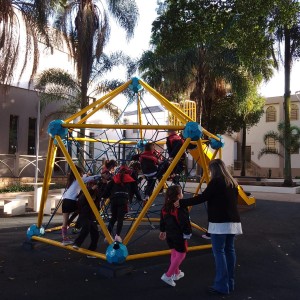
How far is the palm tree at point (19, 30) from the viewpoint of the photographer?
14.3 meters

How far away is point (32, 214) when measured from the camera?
11.6 m

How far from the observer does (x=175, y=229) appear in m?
5.00

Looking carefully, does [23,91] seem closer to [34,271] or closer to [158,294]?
[34,271]

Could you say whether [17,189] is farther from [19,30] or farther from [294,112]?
[294,112]

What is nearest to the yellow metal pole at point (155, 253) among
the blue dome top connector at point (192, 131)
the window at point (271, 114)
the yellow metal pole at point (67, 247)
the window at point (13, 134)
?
the yellow metal pole at point (67, 247)

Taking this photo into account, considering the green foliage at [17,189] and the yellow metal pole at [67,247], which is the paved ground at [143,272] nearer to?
the yellow metal pole at [67,247]

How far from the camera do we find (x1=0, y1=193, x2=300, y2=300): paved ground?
4703 millimetres

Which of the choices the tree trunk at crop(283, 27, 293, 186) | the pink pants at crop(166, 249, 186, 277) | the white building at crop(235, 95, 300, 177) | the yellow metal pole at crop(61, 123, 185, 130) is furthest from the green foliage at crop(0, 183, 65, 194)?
the white building at crop(235, 95, 300, 177)

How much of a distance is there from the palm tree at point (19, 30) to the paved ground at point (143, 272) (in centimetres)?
786

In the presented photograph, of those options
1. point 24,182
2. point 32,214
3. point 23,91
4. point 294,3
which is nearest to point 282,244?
point 294,3

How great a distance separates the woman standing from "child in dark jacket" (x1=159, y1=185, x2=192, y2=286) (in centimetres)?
19

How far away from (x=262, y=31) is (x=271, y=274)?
5858mm

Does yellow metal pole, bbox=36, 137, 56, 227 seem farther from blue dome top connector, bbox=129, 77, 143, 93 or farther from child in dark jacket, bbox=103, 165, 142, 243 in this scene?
blue dome top connector, bbox=129, 77, 143, 93

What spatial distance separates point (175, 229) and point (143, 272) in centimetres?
98
